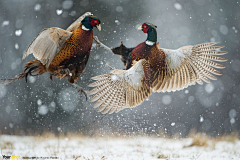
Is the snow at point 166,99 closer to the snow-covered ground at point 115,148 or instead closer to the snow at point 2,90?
the snow-covered ground at point 115,148

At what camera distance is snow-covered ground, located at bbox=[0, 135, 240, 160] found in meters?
2.13

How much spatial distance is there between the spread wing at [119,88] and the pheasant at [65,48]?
0.20 meters

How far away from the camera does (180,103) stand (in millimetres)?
2174

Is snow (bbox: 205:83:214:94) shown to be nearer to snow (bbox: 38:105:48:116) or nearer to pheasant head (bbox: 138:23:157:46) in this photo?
pheasant head (bbox: 138:23:157:46)

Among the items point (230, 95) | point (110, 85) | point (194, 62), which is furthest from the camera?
A: point (230, 95)

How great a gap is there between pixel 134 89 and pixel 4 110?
52.2 inches

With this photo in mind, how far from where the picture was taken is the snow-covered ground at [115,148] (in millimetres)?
2133

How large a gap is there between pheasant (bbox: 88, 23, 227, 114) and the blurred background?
6 centimetres

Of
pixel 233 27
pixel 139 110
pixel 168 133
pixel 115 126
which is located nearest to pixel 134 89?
pixel 139 110

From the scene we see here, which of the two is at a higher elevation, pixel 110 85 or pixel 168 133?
pixel 110 85

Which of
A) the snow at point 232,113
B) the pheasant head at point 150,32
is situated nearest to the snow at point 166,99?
the pheasant head at point 150,32

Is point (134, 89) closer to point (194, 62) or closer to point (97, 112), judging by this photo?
point (97, 112)

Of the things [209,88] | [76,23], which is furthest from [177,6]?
[76,23]

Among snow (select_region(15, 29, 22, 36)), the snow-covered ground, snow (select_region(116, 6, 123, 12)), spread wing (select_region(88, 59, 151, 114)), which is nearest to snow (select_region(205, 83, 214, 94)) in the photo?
the snow-covered ground
